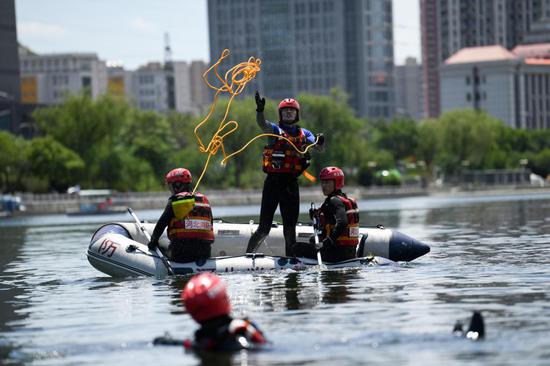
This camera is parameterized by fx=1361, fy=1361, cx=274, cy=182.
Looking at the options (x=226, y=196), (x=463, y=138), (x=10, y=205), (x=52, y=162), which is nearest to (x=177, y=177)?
(x=10, y=205)

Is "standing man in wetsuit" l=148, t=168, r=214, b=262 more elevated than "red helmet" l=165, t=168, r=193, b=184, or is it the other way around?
"red helmet" l=165, t=168, r=193, b=184

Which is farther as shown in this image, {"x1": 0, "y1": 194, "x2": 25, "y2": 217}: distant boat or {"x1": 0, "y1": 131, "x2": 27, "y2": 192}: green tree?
{"x1": 0, "y1": 131, "x2": 27, "y2": 192}: green tree

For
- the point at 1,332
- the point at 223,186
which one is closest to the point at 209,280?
the point at 1,332

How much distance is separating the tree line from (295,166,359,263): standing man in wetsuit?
7575 centimetres

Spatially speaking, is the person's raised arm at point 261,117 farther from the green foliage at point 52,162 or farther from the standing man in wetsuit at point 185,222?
the green foliage at point 52,162

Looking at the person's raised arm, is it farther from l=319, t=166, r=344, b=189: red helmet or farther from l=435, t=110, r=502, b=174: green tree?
l=435, t=110, r=502, b=174: green tree

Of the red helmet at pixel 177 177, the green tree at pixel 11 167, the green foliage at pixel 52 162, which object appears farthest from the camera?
the green foliage at pixel 52 162

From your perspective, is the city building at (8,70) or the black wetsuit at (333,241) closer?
the black wetsuit at (333,241)

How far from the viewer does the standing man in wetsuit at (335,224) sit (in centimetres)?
2170

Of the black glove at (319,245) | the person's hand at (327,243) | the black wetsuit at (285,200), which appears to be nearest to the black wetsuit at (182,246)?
the black wetsuit at (285,200)

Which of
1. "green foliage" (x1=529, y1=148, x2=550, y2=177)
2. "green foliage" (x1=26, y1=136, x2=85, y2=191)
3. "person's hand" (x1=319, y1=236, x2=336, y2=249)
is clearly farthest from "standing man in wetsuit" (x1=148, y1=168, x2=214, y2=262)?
"green foliage" (x1=529, y1=148, x2=550, y2=177)

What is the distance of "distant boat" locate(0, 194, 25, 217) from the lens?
9506cm

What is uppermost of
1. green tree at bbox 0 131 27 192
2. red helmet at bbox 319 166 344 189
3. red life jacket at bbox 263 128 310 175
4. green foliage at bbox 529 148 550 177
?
red life jacket at bbox 263 128 310 175

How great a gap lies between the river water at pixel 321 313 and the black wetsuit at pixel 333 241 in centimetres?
45
